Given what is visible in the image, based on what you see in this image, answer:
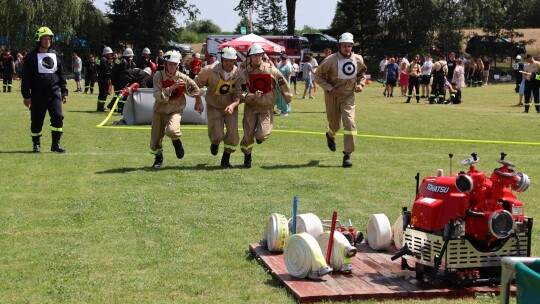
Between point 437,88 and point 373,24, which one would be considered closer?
point 437,88

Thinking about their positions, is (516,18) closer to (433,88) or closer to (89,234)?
(433,88)

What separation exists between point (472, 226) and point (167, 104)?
776 centimetres

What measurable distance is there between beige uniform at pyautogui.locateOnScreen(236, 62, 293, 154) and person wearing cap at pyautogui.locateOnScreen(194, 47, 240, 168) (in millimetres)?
163

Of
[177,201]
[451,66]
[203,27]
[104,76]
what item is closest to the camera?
[177,201]

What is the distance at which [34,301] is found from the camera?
6.41 m

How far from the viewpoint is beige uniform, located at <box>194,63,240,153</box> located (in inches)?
540

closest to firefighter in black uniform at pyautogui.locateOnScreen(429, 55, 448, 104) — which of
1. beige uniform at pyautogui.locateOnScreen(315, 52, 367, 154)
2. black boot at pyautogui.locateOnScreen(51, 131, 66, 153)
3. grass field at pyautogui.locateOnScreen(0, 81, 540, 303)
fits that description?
grass field at pyautogui.locateOnScreen(0, 81, 540, 303)

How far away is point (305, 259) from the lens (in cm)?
675

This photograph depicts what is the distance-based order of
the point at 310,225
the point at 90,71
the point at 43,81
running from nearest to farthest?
the point at 310,225 → the point at 43,81 → the point at 90,71

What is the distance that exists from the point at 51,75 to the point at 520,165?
845cm

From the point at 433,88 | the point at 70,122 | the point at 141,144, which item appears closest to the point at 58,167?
the point at 141,144

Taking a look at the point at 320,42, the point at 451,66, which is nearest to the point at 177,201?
the point at 451,66

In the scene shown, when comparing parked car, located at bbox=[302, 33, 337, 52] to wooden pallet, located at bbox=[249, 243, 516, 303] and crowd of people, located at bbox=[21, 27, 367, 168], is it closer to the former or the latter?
crowd of people, located at bbox=[21, 27, 367, 168]

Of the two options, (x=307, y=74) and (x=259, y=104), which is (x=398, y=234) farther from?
(x=307, y=74)
